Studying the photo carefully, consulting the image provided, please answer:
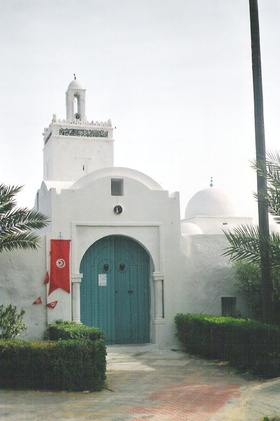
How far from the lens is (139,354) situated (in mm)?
12281

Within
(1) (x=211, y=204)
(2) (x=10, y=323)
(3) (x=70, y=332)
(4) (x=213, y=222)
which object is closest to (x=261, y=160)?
(3) (x=70, y=332)

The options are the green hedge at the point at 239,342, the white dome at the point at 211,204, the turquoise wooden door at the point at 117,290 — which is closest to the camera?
the green hedge at the point at 239,342

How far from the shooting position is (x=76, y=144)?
27703mm

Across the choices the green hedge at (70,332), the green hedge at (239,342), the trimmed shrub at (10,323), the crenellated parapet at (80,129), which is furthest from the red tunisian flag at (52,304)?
the crenellated parapet at (80,129)

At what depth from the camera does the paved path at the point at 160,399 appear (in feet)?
23.8

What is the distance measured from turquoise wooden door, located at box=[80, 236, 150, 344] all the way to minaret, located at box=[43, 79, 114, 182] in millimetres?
14233

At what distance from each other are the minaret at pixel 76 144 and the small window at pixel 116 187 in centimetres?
1350

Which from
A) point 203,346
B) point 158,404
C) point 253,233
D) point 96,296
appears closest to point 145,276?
point 96,296

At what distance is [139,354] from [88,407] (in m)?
4.68

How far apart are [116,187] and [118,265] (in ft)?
6.85

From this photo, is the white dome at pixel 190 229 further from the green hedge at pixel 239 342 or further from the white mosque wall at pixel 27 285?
the white mosque wall at pixel 27 285

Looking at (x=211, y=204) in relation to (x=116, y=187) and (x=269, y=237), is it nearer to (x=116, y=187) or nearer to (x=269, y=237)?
(x=116, y=187)

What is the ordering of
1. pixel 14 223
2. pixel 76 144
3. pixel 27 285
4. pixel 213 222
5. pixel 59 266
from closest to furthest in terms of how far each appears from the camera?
pixel 14 223
pixel 27 285
pixel 59 266
pixel 213 222
pixel 76 144

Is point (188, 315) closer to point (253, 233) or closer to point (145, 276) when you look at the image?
point (145, 276)
